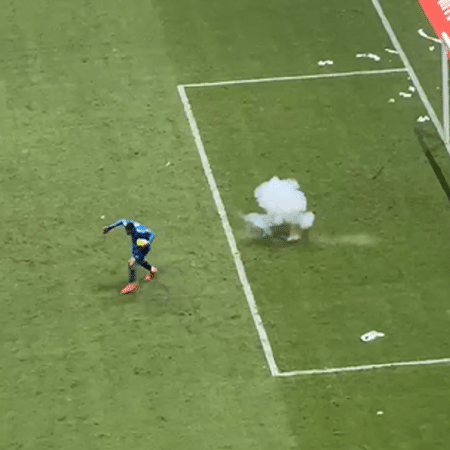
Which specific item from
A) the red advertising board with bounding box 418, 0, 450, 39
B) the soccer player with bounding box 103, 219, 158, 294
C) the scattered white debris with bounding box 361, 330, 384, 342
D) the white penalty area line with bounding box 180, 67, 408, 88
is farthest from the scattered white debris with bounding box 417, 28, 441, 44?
the scattered white debris with bounding box 361, 330, 384, 342

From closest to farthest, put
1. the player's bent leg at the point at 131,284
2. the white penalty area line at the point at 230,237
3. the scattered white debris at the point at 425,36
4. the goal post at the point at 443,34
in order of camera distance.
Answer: the white penalty area line at the point at 230,237 < the player's bent leg at the point at 131,284 < the goal post at the point at 443,34 < the scattered white debris at the point at 425,36

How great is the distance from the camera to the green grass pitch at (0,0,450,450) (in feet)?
61.2

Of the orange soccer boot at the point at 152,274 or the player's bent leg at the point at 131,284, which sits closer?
the player's bent leg at the point at 131,284

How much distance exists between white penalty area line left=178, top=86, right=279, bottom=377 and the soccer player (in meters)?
1.09

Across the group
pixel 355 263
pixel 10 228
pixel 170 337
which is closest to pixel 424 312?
pixel 355 263

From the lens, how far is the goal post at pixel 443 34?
22.0 m

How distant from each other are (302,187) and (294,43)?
148 inches

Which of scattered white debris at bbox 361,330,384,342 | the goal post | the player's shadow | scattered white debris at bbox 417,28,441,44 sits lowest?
scattered white debris at bbox 417,28,441,44

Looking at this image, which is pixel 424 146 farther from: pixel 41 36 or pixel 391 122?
pixel 41 36

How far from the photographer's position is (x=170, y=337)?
1966 centimetres

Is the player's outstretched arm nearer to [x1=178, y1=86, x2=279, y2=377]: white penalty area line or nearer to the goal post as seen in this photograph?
[x1=178, y1=86, x2=279, y2=377]: white penalty area line

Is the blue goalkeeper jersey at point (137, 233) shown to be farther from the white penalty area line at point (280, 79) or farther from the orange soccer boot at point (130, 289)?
the white penalty area line at point (280, 79)

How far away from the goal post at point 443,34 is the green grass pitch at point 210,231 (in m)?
0.35

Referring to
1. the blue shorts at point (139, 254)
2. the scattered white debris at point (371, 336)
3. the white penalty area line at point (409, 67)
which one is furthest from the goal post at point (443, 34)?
the blue shorts at point (139, 254)
